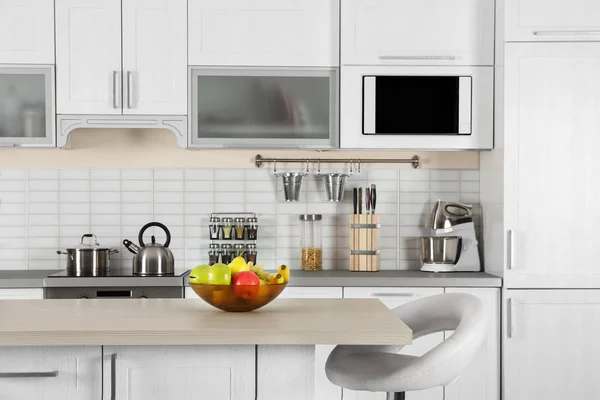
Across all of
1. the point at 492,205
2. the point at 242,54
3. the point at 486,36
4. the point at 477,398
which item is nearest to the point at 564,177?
the point at 492,205

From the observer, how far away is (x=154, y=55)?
3822 millimetres

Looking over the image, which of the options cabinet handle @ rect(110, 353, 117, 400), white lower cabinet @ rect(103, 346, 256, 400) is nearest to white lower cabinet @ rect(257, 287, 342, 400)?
white lower cabinet @ rect(103, 346, 256, 400)

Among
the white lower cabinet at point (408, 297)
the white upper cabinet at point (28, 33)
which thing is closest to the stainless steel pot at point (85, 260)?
the white upper cabinet at point (28, 33)

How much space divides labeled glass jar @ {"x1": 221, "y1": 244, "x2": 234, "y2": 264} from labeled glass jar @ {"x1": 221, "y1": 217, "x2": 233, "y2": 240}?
51mm

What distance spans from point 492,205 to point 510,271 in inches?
16.2

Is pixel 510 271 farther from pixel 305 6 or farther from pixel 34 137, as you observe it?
pixel 34 137

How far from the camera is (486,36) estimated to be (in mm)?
3834

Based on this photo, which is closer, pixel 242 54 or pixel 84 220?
pixel 242 54

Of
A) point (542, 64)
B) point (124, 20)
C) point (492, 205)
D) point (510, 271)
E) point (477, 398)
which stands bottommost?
point (477, 398)

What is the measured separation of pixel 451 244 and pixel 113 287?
1790mm

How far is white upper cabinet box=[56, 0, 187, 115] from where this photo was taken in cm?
379

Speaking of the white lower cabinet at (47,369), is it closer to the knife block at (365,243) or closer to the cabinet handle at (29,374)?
the cabinet handle at (29,374)

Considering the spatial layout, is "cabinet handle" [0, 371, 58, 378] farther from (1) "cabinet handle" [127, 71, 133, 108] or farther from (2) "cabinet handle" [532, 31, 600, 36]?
(2) "cabinet handle" [532, 31, 600, 36]

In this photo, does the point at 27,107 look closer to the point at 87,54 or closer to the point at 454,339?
the point at 87,54
